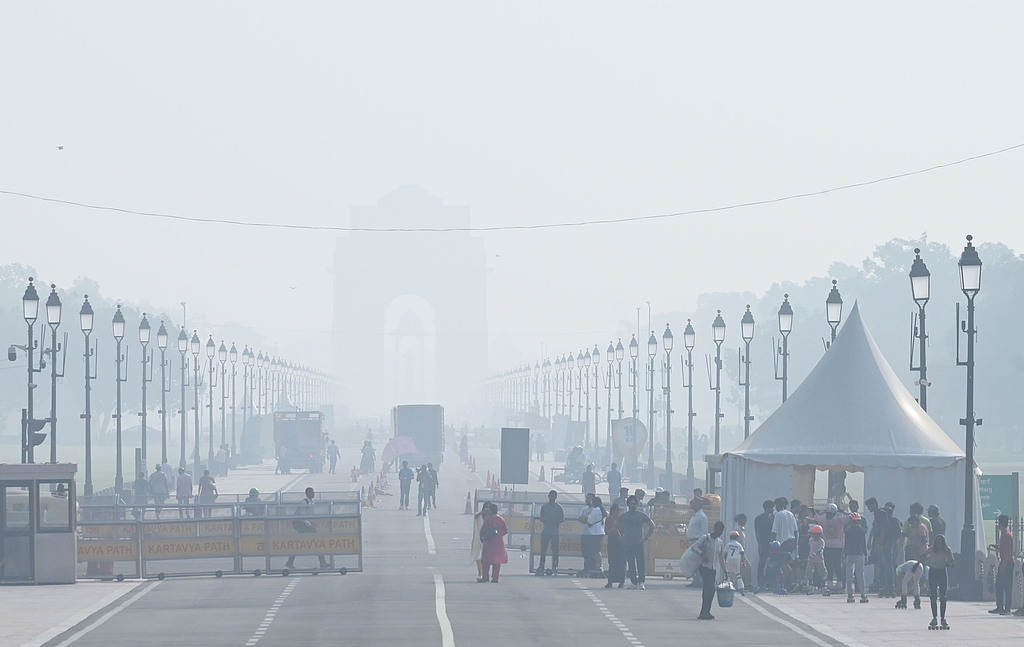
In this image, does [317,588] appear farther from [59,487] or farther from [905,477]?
[905,477]

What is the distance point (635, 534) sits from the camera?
30109 millimetres

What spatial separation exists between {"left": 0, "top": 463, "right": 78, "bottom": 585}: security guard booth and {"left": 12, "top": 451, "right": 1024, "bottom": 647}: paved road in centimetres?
78

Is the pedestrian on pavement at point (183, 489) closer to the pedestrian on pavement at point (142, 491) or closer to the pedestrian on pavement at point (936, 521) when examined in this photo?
the pedestrian on pavement at point (142, 491)

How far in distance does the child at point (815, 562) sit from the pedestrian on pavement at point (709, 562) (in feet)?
Answer: 12.5

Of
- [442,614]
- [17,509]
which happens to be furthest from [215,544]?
[442,614]

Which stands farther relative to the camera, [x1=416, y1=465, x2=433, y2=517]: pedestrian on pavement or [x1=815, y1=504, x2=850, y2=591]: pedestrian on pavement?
[x1=416, y1=465, x2=433, y2=517]: pedestrian on pavement

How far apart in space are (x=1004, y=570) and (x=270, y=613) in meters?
10.3

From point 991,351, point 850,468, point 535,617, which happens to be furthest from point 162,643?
point 991,351

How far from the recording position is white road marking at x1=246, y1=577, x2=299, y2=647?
877 inches

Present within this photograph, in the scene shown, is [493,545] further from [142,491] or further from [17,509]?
[142,491]

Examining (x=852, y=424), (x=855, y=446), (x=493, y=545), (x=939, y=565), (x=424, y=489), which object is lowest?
(x=424, y=489)

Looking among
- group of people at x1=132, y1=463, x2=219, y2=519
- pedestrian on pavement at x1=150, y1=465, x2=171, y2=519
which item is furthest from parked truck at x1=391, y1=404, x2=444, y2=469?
pedestrian on pavement at x1=150, y1=465, x2=171, y2=519

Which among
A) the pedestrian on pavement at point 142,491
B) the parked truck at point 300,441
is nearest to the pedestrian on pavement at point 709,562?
the pedestrian on pavement at point 142,491

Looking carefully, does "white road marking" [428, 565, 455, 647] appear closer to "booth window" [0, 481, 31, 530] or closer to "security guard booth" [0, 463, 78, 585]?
"security guard booth" [0, 463, 78, 585]
